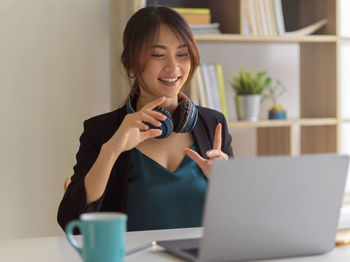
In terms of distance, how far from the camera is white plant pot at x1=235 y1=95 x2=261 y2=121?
2840mm

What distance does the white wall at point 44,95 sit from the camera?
277cm

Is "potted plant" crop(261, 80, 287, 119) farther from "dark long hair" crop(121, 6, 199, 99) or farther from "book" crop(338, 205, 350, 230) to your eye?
"book" crop(338, 205, 350, 230)

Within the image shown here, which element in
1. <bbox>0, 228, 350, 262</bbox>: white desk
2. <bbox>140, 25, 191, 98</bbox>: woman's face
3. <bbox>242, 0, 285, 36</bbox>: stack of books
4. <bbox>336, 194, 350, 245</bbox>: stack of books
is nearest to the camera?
<bbox>0, 228, 350, 262</bbox>: white desk

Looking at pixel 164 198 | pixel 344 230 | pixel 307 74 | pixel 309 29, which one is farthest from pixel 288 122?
pixel 344 230

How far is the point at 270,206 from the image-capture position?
1070mm

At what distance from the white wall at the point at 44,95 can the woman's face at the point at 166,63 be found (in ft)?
3.48

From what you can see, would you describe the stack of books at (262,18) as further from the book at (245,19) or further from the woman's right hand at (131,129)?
the woman's right hand at (131,129)

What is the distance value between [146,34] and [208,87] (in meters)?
0.99

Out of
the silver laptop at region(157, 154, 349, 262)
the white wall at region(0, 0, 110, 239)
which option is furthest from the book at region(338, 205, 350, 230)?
the white wall at region(0, 0, 110, 239)

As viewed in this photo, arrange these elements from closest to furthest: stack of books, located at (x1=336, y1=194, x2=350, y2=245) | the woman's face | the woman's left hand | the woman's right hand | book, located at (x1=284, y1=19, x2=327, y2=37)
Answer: stack of books, located at (x1=336, y1=194, x2=350, y2=245)
the woman's right hand
the woman's left hand
the woman's face
book, located at (x1=284, y1=19, x2=327, y2=37)

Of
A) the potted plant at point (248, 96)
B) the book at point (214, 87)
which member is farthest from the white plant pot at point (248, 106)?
the book at point (214, 87)

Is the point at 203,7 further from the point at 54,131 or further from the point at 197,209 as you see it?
the point at 197,209

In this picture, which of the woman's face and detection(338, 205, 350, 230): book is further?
the woman's face

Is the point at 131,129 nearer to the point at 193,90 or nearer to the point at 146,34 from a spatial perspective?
the point at 146,34
